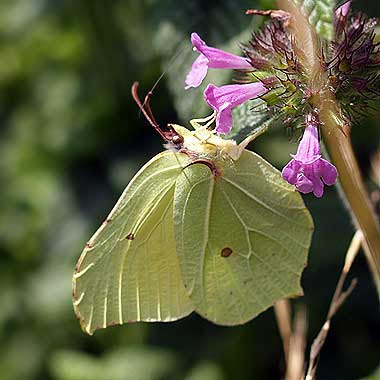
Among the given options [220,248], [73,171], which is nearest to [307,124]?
[220,248]

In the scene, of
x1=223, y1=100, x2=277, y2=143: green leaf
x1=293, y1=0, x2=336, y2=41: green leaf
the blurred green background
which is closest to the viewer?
x1=293, y1=0, x2=336, y2=41: green leaf

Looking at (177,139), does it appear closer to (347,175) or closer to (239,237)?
(239,237)

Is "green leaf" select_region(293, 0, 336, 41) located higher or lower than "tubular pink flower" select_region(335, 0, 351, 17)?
higher

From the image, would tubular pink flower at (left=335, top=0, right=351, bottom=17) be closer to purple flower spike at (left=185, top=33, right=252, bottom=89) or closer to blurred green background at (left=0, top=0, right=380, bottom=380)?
purple flower spike at (left=185, top=33, right=252, bottom=89)

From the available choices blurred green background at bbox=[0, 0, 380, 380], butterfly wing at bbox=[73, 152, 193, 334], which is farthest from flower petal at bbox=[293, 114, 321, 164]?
blurred green background at bbox=[0, 0, 380, 380]

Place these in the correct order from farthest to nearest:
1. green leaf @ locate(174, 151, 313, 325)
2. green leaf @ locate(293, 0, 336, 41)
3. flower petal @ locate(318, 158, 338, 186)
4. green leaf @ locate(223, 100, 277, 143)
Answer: green leaf @ locate(174, 151, 313, 325) < green leaf @ locate(223, 100, 277, 143) < flower petal @ locate(318, 158, 338, 186) < green leaf @ locate(293, 0, 336, 41)

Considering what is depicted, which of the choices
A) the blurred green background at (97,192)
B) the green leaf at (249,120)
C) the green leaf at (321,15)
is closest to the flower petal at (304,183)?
the green leaf at (249,120)

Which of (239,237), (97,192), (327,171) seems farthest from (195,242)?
(97,192)
